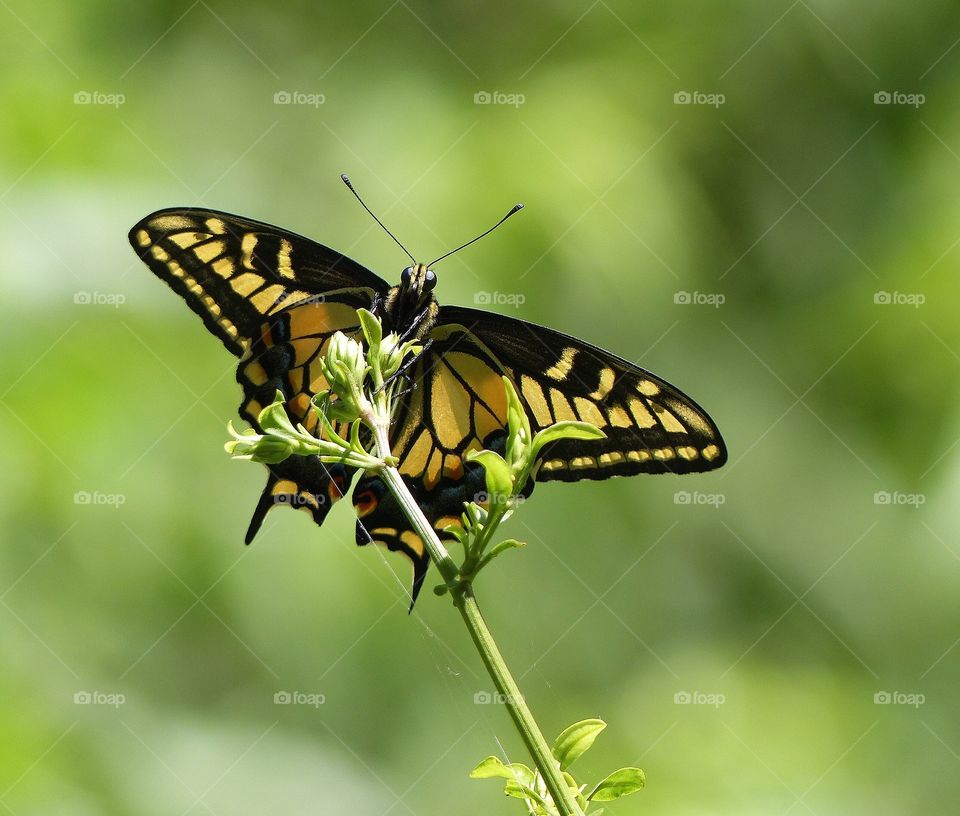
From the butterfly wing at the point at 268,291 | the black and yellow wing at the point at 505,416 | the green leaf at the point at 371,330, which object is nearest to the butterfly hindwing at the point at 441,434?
the black and yellow wing at the point at 505,416

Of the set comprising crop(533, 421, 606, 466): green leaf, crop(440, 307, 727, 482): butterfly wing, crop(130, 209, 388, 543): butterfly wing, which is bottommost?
crop(533, 421, 606, 466): green leaf

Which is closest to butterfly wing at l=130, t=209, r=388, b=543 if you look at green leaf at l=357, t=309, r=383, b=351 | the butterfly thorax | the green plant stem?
the butterfly thorax

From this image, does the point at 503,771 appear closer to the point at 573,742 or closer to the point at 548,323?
the point at 573,742

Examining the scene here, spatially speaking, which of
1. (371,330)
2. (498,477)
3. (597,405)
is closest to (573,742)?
(498,477)

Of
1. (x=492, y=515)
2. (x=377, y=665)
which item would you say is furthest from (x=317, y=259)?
(x=377, y=665)

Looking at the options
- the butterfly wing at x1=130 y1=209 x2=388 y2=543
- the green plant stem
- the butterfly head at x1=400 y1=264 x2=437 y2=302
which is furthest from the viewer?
the butterfly wing at x1=130 y1=209 x2=388 y2=543

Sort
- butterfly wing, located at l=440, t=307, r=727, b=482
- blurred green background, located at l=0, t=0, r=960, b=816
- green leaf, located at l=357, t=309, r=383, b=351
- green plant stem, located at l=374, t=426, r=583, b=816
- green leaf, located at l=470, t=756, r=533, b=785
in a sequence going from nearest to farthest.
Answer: green plant stem, located at l=374, t=426, r=583, b=816 → green leaf, located at l=470, t=756, r=533, b=785 → green leaf, located at l=357, t=309, r=383, b=351 → butterfly wing, located at l=440, t=307, r=727, b=482 → blurred green background, located at l=0, t=0, r=960, b=816

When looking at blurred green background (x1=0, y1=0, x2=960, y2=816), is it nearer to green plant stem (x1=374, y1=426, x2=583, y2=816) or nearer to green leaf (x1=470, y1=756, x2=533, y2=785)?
green leaf (x1=470, y1=756, x2=533, y2=785)

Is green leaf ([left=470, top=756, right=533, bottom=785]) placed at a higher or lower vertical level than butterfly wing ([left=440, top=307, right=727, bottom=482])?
lower
